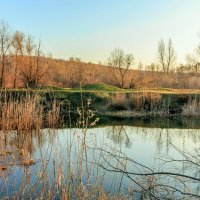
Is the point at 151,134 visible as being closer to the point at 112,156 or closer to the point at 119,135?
the point at 119,135

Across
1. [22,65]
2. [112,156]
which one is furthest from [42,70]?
[112,156]

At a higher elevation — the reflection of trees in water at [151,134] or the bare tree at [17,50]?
the bare tree at [17,50]

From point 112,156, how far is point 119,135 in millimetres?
4949

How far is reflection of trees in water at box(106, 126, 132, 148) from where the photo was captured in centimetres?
879

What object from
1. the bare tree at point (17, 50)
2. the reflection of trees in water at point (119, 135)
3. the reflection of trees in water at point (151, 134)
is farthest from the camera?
the bare tree at point (17, 50)

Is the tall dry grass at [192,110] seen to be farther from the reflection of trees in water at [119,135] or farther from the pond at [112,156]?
the reflection of trees in water at [119,135]

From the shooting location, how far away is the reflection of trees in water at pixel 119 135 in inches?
346

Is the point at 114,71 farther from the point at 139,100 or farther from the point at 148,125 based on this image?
the point at 148,125

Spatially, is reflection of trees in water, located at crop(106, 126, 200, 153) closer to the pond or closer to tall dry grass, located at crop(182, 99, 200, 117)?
the pond

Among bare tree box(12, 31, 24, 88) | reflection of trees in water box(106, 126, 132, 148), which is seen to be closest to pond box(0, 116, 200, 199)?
reflection of trees in water box(106, 126, 132, 148)

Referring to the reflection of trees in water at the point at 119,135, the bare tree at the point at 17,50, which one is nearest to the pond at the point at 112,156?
the reflection of trees in water at the point at 119,135

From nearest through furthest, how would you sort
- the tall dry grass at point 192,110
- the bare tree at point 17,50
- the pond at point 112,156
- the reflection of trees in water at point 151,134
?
the pond at point 112,156, the reflection of trees in water at point 151,134, the tall dry grass at point 192,110, the bare tree at point 17,50

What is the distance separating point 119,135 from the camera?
396 inches

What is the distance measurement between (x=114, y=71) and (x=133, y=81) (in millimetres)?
2474
